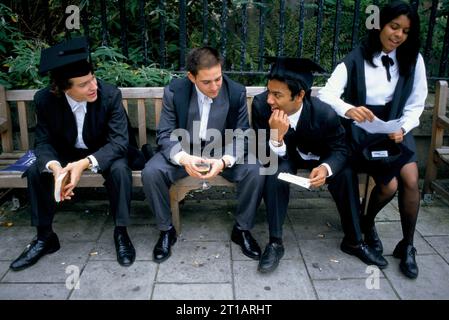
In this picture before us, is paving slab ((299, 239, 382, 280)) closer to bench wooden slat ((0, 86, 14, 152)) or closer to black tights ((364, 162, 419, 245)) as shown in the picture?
black tights ((364, 162, 419, 245))

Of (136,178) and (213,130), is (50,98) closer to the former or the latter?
(136,178)

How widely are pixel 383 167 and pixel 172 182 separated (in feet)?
5.32

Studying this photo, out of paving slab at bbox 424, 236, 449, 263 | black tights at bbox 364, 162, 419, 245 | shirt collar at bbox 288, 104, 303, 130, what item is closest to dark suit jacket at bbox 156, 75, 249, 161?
shirt collar at bbox 288, 104, 303, 130

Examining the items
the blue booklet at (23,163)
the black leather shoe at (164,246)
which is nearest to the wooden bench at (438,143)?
the black leather shoe at (164,246)

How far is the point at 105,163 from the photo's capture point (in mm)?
3338

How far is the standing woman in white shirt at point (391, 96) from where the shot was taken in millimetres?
3246

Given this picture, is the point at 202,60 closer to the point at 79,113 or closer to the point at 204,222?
the point at 79,113

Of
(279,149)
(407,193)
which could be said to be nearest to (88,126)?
(279,149)

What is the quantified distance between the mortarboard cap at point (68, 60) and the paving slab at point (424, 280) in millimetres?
2701

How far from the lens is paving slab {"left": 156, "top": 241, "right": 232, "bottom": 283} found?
122 inches

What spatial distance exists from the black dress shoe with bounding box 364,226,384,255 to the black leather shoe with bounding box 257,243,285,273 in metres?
0.73

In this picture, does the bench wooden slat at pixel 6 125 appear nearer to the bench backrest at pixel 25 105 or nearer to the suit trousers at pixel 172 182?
the bench backrest at pixel 25 105

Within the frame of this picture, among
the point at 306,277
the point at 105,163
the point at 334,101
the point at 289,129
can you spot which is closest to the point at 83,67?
the point at 105,163

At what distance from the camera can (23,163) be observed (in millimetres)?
3664
